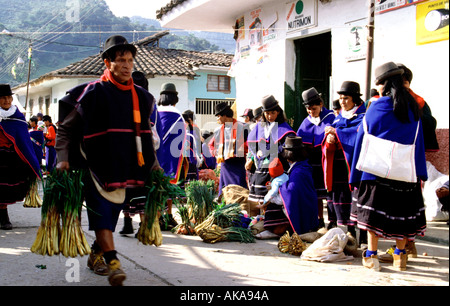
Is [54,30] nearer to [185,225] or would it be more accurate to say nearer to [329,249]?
[185,225]

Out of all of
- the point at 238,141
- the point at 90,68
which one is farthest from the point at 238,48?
the point at 90,68

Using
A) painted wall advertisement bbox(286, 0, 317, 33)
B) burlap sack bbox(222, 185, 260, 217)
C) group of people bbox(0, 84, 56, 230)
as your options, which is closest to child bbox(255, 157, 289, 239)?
burlap sack bbox(222, 185, 260, 217)

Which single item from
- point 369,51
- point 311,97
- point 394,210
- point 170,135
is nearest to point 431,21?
point 369,51

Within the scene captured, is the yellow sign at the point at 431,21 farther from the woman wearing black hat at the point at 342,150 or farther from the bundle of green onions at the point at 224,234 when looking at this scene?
the bundle of green onions at the point at 224,234

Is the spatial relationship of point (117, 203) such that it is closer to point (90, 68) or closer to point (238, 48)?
point (238, 48)

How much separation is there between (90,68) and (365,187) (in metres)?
20.5

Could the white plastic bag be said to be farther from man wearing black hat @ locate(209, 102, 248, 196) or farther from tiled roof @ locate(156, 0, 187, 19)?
tiled roof @ locate(156, 0, 187, 19)

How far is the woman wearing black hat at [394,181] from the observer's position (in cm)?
427

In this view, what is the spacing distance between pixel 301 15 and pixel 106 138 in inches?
248

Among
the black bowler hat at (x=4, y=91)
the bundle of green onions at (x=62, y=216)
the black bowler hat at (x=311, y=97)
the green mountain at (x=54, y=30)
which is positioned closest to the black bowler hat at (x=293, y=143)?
the black bowler hat at (x=311, y=97)

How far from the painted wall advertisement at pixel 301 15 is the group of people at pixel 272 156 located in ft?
10.2

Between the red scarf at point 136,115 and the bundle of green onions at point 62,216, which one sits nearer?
the bundle of green onions at point 62,216

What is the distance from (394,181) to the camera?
14.3 ft

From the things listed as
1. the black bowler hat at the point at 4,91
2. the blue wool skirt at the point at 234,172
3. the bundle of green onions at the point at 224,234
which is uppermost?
the black bowler hat at the point at 4,91
